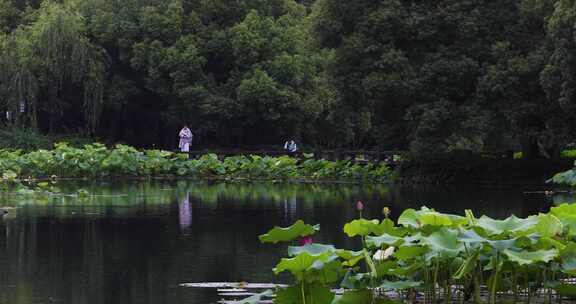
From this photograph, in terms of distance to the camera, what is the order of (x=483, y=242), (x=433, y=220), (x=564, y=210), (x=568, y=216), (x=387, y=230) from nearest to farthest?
(x=483, y=242) → (x=433, y=220) → (x=387, y=230) → (x=568, y=216) → (x=564, y=210)

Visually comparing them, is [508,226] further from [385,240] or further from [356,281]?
[356,281]

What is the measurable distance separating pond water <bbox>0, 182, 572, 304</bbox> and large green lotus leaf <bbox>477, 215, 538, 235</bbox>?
2.84 metres

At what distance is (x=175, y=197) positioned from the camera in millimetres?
28375

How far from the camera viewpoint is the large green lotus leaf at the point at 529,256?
915cm

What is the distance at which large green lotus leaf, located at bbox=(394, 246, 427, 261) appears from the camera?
992 cm

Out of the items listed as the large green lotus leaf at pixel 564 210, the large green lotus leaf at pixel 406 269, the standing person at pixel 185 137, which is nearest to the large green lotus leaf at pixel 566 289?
the large green lotus leaf at pixel 406 269

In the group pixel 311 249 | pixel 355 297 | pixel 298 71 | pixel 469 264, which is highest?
pixel 298 71

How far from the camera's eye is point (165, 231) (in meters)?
19.2

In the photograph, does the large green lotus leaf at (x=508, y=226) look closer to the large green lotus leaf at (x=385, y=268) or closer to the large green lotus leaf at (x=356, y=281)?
the large green lotus leaf at (x=385, y=268)

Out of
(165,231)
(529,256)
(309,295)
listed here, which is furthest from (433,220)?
(165,231)

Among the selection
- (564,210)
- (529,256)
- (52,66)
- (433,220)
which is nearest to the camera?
(529,256)

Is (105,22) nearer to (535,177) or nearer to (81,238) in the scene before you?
(535,177)

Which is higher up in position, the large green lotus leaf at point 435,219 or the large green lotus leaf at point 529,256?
the large green lotus leaf at point 435,219

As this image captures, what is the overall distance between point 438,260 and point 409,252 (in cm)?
24
